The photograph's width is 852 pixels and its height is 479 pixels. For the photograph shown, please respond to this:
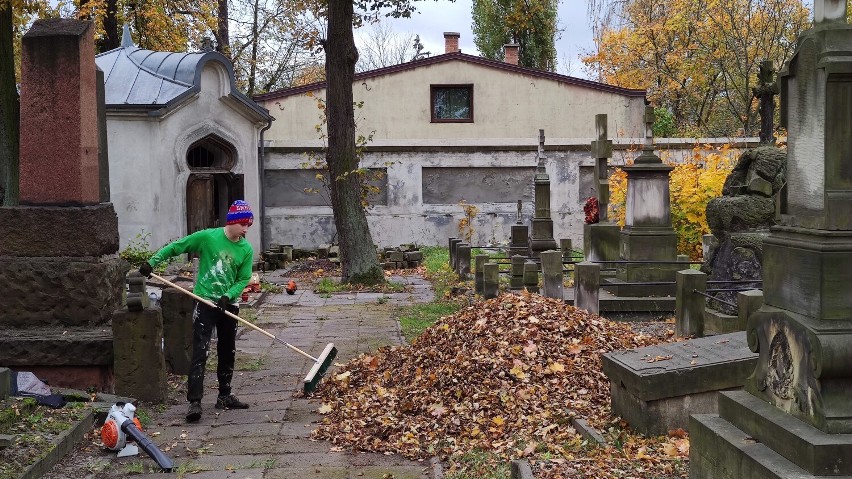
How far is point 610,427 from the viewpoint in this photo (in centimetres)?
A: 658

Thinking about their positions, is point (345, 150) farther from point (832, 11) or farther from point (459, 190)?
point (832, 11)

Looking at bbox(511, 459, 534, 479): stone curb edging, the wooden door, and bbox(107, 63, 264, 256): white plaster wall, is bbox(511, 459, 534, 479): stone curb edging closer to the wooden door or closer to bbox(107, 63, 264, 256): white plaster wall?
bbox(107, 63, 264, 256): white plaster wall

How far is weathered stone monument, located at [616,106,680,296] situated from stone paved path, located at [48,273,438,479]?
4.01 meters

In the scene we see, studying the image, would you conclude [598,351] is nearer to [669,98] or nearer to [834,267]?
[834,267]

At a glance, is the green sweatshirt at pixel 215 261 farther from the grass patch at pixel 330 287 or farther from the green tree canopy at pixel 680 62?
the green tree canopy at pixel 680 62

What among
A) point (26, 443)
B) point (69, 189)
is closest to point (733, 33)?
point (69, 189)

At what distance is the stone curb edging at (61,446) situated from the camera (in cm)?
567

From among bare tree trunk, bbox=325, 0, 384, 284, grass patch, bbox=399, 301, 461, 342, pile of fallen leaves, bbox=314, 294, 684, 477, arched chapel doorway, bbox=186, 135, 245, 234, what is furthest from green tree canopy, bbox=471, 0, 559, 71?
pile of fallen leaves, bbox=314, 294, 684, 477

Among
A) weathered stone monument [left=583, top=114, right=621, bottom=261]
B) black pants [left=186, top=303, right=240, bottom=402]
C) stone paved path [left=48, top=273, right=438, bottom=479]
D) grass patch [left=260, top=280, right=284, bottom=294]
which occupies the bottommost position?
stone paved path [left=48, top=273, right=438, bottom=479]

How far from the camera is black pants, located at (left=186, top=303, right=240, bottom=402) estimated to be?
7969mm

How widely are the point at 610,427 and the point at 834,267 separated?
2.77 metres

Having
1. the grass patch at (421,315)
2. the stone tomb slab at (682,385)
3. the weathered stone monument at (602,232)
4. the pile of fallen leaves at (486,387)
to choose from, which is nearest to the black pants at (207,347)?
the pile of fallen leaves at (486,387)

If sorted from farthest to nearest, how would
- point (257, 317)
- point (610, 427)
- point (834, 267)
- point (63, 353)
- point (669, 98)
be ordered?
point (669, 98) < point (257, 317) < point (63, 353) < point (610, 427) < point (834, 267)

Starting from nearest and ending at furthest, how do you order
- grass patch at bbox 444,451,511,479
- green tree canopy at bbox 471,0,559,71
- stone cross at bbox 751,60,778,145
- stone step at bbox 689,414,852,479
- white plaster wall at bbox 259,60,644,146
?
stone step at bbox 689,414,852,479 < grass patch at bbox 444,451,511,479 < stone cross at bbox 751,60,778,145 < white plaster wall at bbox 259,60,644,146 < green tree canopy at bbox 471,0,559,71
